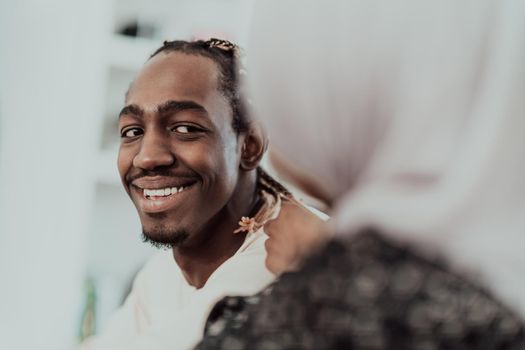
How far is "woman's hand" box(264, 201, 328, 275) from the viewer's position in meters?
0.50

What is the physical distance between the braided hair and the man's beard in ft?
0.26

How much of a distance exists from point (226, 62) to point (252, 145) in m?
0.06

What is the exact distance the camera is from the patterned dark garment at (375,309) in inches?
13.0

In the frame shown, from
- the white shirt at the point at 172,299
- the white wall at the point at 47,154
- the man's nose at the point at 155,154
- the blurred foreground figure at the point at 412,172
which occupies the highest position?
the blurred foreground figure at the point at 412,172

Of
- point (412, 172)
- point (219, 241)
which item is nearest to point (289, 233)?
point (219, 241)

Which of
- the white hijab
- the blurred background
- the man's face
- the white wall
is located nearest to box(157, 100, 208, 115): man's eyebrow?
the man's face

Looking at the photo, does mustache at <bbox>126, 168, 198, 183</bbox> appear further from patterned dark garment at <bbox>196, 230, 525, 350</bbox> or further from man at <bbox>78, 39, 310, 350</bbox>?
patterned dark garment at <bbox>196, 230, 525, 350</bbox>

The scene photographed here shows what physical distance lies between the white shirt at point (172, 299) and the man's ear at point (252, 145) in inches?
2.0

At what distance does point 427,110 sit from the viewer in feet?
1.11

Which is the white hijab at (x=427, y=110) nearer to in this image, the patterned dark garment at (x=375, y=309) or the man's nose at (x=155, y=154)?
the patterned dark garment at (x=375, y=309)

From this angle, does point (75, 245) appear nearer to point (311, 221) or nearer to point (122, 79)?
point (122, 79)

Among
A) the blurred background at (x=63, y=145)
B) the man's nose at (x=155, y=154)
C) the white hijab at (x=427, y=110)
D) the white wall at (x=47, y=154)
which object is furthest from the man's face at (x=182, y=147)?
the white wall at (x=47, y=154)

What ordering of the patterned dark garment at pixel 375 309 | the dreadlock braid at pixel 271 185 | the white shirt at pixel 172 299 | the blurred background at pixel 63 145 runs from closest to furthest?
the patterned dark garment at pixel 375 309
the white shirt at pixel 172 299
the dreadlock braid at pixel 271 185
the blurred background at pixel 63 145

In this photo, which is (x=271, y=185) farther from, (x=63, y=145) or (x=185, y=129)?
(x=63, y=145)
